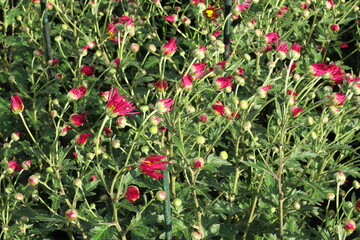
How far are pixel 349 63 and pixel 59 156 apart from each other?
2.26 metres

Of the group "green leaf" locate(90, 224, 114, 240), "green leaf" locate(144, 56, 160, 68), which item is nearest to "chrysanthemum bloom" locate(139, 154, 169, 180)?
"green leaf" locate(90, 224, 114, 240)

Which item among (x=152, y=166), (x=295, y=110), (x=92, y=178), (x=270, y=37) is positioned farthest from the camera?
(x=270, y=37)

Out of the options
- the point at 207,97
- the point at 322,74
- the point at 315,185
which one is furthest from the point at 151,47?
the point at 315,185

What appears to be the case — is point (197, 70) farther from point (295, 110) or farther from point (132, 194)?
point (132, 194)

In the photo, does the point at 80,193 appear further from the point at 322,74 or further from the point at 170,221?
the point at 322,74

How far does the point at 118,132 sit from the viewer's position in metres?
2.14

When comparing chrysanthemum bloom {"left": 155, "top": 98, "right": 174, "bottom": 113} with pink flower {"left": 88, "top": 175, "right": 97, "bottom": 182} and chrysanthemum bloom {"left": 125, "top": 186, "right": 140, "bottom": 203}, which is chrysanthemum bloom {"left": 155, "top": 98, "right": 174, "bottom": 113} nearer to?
chrysanthemum bloom {"left": 125, "top": 186, "right": 140, "bottom": 203}

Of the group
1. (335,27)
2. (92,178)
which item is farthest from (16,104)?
(335,27)

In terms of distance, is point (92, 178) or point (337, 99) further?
point (92, 178)

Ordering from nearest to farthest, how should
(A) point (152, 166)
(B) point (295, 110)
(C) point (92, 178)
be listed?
(A) point (152, 166)
(B) point (295, 110)
(C) point (92, 178)

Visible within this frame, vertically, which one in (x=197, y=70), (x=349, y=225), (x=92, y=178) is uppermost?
(x=197, y=70)

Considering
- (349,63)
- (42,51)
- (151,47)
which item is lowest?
(349,63)

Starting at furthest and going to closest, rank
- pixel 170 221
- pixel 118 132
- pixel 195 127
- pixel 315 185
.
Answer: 1. pixel 118 132
2. pixel 195 127
3. pixel 315 185
4. pixel 170 221

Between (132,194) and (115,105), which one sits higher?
(115,105)
